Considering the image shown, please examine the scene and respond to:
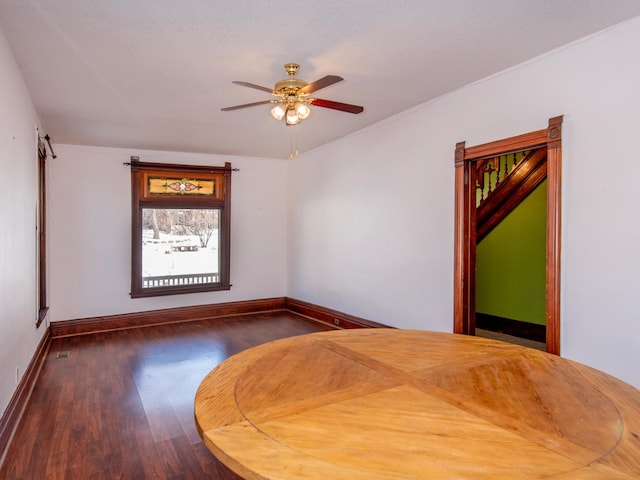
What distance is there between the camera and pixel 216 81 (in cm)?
327

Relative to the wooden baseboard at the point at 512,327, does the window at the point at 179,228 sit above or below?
above

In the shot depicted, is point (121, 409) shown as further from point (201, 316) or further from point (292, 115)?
point (201, 316)

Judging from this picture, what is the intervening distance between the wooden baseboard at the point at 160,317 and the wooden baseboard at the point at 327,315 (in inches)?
14.0

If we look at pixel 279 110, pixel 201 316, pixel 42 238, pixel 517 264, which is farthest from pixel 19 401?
pixel 517 264

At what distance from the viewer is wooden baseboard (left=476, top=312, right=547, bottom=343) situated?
4.75m

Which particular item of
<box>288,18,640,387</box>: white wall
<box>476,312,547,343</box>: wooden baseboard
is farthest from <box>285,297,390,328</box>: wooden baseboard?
<box>476,312,547,343</box>: wooden baseboard

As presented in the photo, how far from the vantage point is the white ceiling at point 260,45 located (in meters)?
2.24

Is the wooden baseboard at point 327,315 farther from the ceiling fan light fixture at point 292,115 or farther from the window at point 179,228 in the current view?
the ceiling fan light fixture at point 292,115

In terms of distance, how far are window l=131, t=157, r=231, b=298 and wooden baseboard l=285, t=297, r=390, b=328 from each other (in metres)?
1.09

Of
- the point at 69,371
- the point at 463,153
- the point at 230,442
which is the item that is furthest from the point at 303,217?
the point at 230,442

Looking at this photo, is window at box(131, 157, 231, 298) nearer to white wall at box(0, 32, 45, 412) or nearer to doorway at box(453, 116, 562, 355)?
white wall at box(0, 32, 45, 412)

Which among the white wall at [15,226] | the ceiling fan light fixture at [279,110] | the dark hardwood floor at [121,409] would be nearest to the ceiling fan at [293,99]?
the ceiling fan light fixture at [279,110]

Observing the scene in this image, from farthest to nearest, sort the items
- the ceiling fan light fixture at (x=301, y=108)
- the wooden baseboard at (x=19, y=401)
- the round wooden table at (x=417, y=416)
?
the ceiling fan light fixture at (x=301, y=108) < the wooden baseboard at (x=19, y=401) < the round wooden table at (x=417, y=416)

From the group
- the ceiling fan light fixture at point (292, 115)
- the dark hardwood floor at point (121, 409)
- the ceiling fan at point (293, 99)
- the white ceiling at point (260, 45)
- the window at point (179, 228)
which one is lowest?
the dark hardwood floor at point (121, 409)
